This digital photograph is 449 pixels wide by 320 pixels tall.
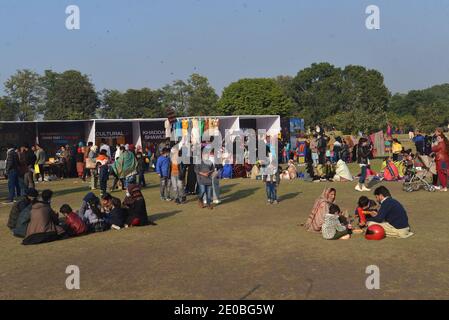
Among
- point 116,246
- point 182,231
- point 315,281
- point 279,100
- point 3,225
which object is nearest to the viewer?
point 315,281

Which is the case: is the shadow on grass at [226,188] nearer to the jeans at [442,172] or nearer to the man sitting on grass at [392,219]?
the jeans at [442,172]

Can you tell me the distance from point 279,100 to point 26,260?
7037 cm

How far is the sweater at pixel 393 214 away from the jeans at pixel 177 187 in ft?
20.8

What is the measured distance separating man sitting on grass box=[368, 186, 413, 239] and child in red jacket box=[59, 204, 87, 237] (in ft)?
19.1

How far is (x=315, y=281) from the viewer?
6.36 meters

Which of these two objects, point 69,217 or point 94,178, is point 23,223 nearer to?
point 69,217

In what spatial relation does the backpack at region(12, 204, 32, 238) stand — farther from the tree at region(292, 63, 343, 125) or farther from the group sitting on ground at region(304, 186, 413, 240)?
the tree at region(292, 63, 343, 125)

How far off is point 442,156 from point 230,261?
10.0m

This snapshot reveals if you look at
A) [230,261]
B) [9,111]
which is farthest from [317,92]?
[230,261]

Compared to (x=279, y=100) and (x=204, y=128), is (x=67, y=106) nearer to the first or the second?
(x=279, y=100)

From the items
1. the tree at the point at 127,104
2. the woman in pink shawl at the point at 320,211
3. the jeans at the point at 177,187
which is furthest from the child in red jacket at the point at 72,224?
the tree at the point at 127,104

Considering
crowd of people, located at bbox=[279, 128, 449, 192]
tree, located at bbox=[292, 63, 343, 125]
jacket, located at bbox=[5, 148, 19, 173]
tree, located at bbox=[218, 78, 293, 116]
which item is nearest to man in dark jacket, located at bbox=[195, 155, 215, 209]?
crowd of people, located at bbox=[279, 128, 449, 192]

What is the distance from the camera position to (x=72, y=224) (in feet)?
31.8
